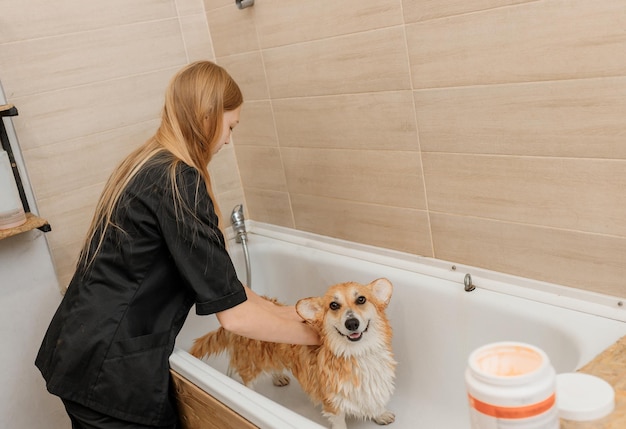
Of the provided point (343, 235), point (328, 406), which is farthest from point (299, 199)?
point (328, 406)

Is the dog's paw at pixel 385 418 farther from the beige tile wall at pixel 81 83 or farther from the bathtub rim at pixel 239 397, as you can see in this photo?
the beige tile wall at pixel 81 83

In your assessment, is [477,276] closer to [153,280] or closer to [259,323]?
[259,323]

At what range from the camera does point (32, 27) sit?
2268mm

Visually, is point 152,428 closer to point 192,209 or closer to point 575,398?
point 192,209

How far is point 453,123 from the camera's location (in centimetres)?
177

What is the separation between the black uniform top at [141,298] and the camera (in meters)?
1.53

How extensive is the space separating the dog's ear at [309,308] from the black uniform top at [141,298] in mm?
256

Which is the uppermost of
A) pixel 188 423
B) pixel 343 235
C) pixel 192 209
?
pixel 192 209

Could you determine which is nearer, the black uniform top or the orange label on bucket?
the orange label on bucket

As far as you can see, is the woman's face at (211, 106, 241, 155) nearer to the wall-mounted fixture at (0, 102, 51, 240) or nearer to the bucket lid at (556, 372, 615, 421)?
the wall-mounted fixture at (0, 102, 51, 240)

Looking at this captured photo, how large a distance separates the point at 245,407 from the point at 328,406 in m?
0.33

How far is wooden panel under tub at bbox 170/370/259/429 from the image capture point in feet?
5.36

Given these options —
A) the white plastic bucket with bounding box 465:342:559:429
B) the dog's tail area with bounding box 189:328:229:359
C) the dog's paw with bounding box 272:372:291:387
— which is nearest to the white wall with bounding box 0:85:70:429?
the dog's tail area with bounding box 189:328:229:359

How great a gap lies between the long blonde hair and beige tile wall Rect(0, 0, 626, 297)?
55 centimetres
